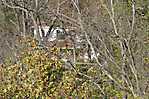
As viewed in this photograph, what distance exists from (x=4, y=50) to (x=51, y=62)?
8.23 meters

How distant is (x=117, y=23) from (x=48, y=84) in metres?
2.74

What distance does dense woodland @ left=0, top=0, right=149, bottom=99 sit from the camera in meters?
4.35

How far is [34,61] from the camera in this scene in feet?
22.5

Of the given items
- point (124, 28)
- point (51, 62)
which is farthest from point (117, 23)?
point (51, 62)

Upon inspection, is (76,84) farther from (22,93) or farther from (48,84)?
(22,93)

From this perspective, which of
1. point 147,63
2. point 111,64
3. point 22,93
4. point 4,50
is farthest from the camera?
point 4,50

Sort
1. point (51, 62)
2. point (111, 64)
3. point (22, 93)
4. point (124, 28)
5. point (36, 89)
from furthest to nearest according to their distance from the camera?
point (22, 93), point (36, 89), point (51, 62), point (111, 64), point (124, 28)

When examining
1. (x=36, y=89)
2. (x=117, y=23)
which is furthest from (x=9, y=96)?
(x=117, y=23)

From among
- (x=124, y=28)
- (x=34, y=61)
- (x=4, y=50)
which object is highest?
(x=124, y=28)

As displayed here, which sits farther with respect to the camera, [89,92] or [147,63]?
[89,92]

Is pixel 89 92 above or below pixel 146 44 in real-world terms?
below

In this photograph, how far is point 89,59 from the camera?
6105 mm

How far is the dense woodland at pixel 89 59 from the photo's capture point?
435 centimetres

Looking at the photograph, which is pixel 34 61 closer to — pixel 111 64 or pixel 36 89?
pixel 36 89
